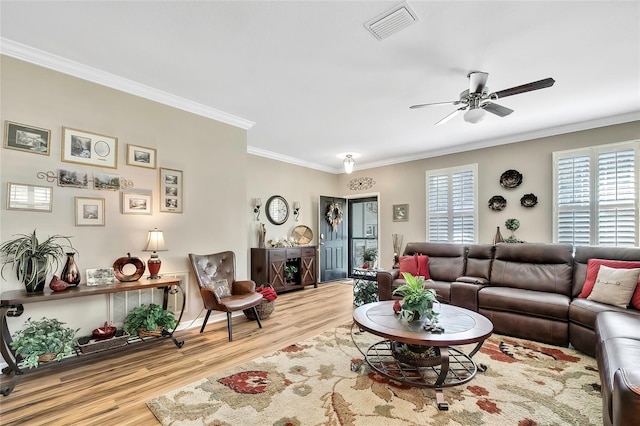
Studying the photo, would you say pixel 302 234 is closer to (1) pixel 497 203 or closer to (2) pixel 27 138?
(1) pixel 497 203

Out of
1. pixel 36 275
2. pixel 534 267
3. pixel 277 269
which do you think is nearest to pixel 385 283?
pixel 534 267

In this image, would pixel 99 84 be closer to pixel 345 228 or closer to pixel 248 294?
pixel 248 294

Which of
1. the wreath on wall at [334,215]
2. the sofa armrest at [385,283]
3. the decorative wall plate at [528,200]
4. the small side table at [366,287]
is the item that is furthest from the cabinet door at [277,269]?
the decorative wall plate at [528,200]

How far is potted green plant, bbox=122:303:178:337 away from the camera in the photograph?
3094mm

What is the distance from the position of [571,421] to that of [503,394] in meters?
0.40

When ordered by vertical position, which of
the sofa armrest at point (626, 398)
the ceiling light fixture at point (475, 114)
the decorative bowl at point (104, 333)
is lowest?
the decorative bowl at point (104, 333)

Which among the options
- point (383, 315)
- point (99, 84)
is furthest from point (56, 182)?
point (383, 315)

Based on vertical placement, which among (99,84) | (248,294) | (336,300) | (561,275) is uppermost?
(99,84)

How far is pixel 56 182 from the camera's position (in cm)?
281

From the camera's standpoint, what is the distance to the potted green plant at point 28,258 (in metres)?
2.49

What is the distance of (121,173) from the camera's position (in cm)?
322

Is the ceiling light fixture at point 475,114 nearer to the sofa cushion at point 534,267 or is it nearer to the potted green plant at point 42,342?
the sofa cushion at point 534,267

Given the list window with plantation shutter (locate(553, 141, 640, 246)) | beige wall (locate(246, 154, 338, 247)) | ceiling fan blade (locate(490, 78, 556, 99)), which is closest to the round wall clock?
beige wall (locate(246, 154, 338, 247))

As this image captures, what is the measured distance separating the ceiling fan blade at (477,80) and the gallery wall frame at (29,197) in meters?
4.14
